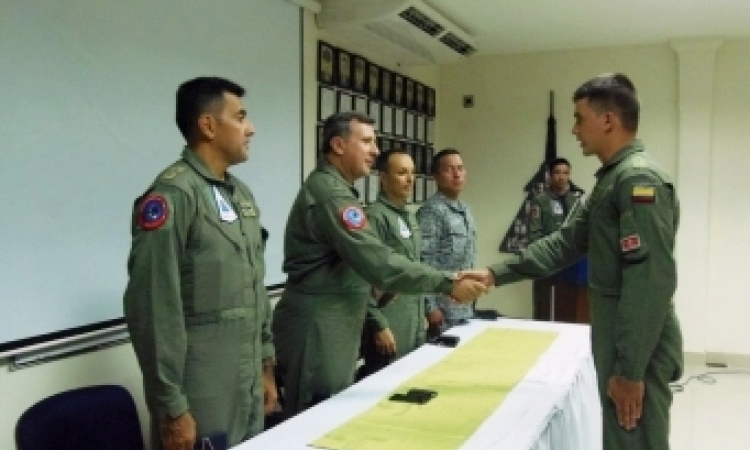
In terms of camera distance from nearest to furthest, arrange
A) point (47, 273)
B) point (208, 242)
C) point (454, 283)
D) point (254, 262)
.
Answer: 1. point (208, 242)
2. point (254, 262)
3. point (47, 273)
4. point (454, 283)

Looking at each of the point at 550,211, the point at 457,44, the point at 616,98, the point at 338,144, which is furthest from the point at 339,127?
the point at 550,211

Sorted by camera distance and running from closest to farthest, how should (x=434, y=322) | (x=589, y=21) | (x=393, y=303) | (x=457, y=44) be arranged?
1. (x=393, y=303)
2. (x=434, y=322)
3. (x=589, y=21)
4. (x=457, y=44)

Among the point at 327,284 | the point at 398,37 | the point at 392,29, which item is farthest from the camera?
the point at 398,37

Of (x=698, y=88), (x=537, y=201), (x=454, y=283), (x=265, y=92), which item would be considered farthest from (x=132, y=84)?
(x=698, y=88)

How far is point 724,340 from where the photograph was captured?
5391 millimetres

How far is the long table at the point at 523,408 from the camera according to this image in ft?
5.30

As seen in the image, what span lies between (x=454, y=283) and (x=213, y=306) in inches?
36.2

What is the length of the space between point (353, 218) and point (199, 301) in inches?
25.7

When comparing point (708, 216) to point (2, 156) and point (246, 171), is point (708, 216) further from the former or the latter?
point (2, 156)

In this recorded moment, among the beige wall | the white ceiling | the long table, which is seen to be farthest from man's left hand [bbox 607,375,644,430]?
the beige wall

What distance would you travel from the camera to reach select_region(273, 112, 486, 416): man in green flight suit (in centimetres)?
226

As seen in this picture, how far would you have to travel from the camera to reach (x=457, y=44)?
4914mm

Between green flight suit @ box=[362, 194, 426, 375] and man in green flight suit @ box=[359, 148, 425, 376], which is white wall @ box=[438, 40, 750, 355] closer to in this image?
man in green flight suit @ box=[359, 148, 425, 376]

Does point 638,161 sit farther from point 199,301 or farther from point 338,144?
point 199,301
